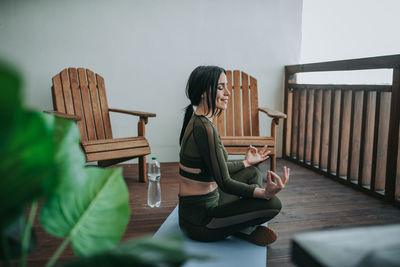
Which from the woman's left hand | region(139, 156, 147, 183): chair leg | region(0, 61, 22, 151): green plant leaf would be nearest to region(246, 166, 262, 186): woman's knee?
the woman's left hand

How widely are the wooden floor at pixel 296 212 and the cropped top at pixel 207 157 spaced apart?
460mm

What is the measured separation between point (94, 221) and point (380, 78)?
296 centimetres

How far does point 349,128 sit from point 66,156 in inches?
128

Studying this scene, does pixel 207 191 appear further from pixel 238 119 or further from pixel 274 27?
pixel 274 27

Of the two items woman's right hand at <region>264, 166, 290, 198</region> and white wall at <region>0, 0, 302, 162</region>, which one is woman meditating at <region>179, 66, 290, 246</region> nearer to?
woman's right hand at <region>264, 166, 290, 198</region>

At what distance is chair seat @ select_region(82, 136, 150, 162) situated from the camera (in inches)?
112

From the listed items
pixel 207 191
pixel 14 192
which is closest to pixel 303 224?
pixel 207 191

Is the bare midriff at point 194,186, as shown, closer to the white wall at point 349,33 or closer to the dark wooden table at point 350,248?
the dark wooden table at point 350,248

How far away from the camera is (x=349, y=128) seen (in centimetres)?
323

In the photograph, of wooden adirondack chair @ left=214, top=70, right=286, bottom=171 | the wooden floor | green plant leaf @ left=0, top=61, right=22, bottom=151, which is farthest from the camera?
wooden adirondack chair @ left=214, top=70, right=286, bottom=171

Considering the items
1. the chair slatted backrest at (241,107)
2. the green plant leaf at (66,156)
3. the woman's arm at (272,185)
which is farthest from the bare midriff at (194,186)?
the chair slatted backrest at (241,107)

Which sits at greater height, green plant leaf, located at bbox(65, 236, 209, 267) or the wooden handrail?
the wooden handrail

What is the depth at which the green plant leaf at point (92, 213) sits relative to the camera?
41cm

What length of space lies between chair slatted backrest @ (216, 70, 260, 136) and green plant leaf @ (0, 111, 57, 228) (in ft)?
11.0
